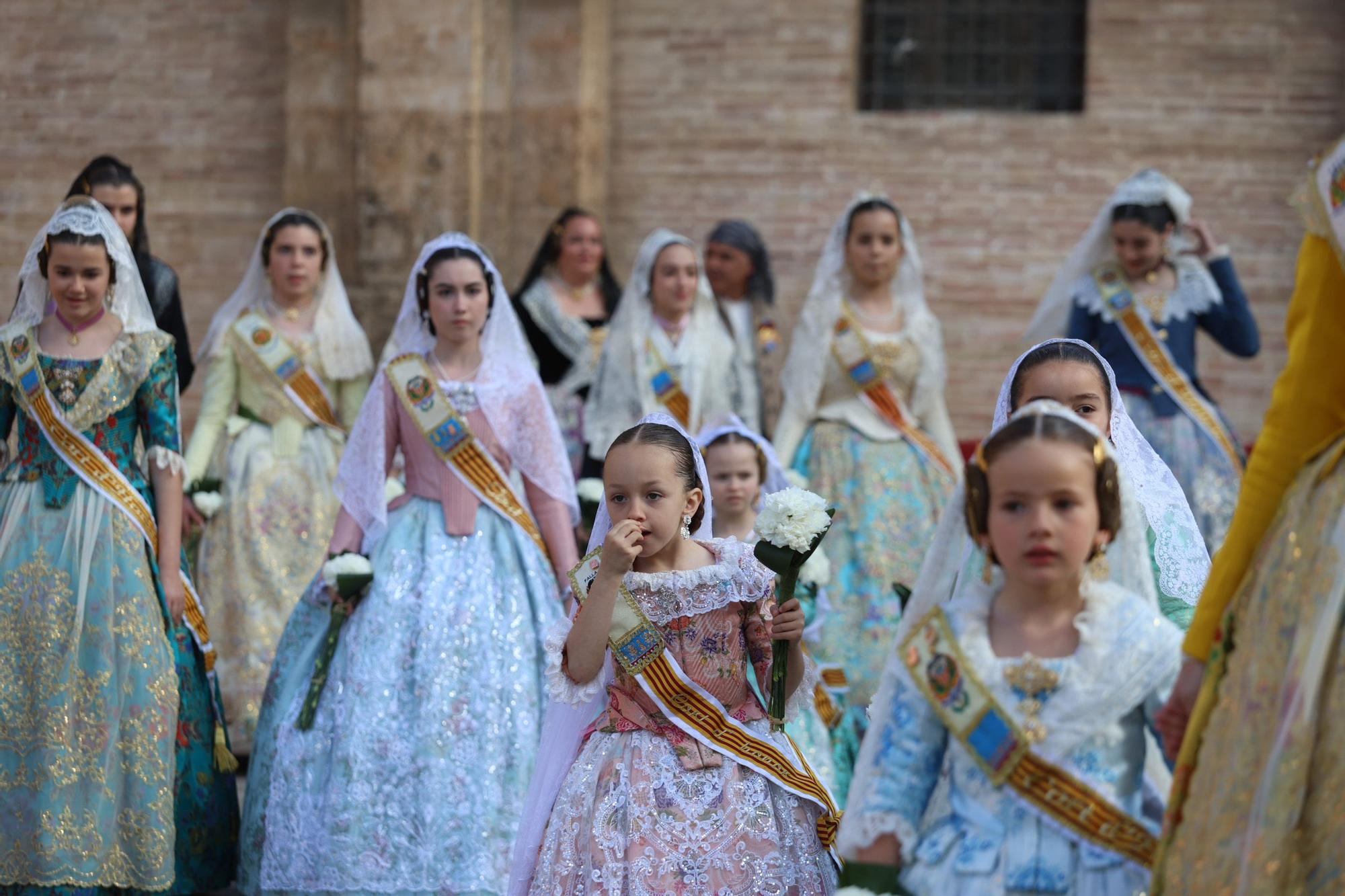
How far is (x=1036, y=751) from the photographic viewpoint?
9.34ft

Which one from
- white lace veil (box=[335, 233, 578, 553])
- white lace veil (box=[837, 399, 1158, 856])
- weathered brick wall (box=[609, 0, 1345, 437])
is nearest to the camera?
white lace veil (box=[837, 399, 1158, 856])

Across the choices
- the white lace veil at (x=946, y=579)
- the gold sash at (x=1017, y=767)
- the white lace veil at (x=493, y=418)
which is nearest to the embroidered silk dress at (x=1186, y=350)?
the white lace veil at (x=493, y=418)

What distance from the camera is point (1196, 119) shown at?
874cm

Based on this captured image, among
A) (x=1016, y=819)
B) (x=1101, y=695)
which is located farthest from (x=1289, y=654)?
(x=1016, y=819)

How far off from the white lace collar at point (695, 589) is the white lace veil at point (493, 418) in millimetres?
1539

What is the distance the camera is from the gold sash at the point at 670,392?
7.21 meters

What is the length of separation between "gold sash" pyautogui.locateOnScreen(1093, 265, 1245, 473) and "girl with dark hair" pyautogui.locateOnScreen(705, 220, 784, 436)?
1.56 m

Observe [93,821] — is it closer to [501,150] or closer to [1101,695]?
[1101,695]

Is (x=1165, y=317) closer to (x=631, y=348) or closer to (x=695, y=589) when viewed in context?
(x=631, y=348)

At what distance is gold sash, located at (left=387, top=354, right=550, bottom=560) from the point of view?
5281 mm

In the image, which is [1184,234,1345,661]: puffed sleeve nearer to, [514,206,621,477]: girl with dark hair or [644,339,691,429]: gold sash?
[644,339,691,429]: gold sash

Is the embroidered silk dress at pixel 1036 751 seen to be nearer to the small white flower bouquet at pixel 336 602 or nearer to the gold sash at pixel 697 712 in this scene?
the gold sash at pixel 697 712

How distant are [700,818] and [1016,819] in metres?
1.00

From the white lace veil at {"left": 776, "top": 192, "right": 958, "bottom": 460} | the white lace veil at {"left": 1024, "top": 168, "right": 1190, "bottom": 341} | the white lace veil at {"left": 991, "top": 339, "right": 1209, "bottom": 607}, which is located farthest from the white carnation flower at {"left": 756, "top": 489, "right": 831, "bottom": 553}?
the white lace veil at {"left": 1024, "top": 168, "right": 1190, "bottom": 341}
